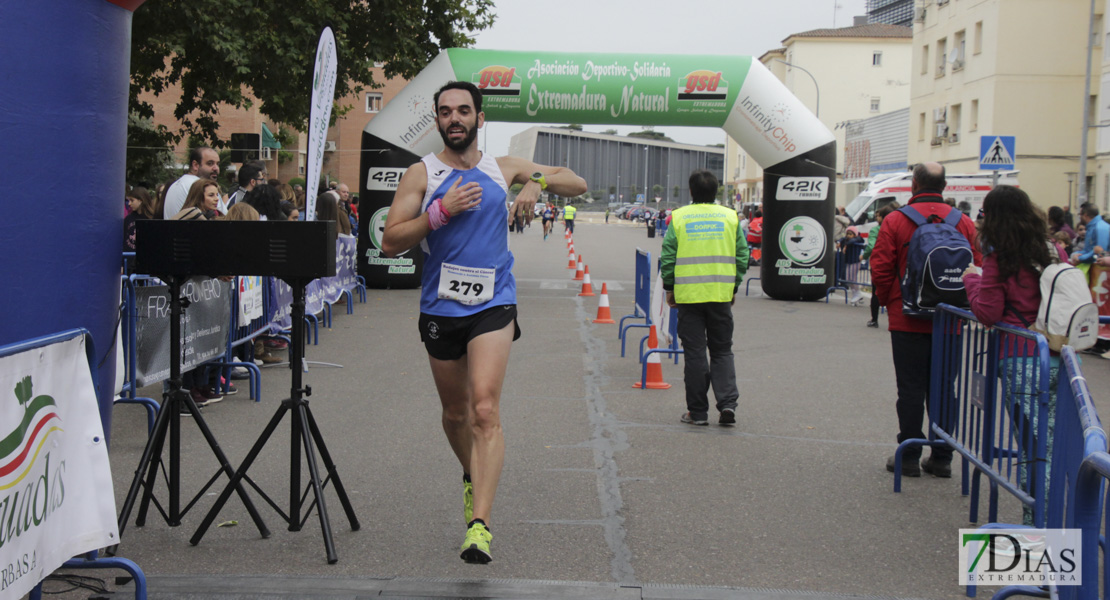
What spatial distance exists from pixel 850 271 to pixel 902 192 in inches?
491

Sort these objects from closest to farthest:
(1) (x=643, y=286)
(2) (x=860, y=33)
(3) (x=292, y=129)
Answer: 1. (1) (x=643, y=286)
2. (3) (x=292, y=129)
3. (2) (x=860, y=33)

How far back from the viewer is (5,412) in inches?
126

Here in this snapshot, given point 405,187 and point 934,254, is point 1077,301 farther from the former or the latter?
point 405,187

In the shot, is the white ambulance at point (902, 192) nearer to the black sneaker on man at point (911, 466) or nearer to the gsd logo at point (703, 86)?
the gsd logo at point (703, 86)

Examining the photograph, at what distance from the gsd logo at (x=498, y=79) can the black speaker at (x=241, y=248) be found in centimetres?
1315

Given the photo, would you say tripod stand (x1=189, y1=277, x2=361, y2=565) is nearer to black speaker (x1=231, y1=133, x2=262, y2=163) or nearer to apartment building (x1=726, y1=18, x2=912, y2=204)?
black speaker (x1=231, y1=133, x2=262, y2=163)

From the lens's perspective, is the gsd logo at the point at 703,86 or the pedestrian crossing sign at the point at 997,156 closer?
the pedestrian crossing sign at the point at 997,156

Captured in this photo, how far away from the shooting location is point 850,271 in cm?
1927

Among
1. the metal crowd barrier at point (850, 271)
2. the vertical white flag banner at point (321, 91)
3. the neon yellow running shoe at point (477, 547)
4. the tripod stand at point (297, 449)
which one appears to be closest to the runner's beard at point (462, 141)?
the tripod stand at point (297, 449)

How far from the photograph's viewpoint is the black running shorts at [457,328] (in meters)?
4.57

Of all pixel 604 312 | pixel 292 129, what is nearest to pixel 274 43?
pixel 604 312

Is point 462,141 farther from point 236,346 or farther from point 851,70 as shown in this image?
point 851,70

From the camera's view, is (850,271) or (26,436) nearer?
(26,436)

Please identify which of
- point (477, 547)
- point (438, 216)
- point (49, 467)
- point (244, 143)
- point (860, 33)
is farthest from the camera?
point (860, 33)
